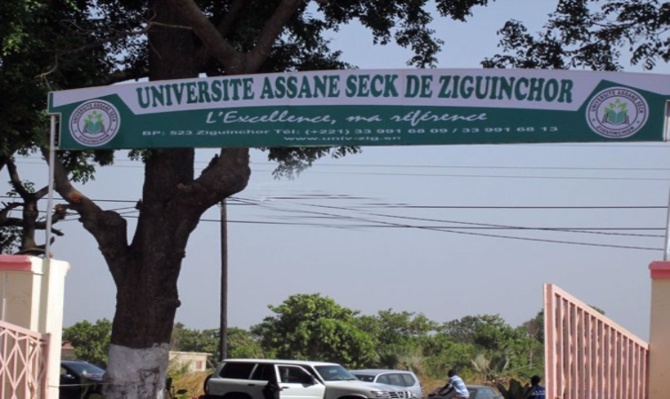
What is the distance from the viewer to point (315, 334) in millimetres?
45250

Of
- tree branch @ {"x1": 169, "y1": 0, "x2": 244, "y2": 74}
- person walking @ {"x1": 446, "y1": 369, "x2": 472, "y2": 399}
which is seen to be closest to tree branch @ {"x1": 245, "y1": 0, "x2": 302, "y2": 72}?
tree branch @ {"x1": 169, "y1": 0, "x2": 244, "y2": 74}

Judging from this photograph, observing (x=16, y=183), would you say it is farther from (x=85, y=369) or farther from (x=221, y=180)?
(x=221, y=180)

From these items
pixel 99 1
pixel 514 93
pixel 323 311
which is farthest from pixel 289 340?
pixel 514 93

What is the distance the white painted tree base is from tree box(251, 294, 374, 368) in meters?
27.9

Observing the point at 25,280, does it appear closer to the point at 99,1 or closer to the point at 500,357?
the point at 99,1

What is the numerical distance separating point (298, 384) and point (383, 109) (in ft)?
43.5

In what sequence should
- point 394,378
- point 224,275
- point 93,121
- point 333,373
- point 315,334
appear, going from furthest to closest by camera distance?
1. point 315,334
2. point 224,275
3. point 394,378
4. point 333,373
5. point 93,121

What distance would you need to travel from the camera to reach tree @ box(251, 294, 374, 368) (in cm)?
4403

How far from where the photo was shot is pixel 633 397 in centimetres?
941

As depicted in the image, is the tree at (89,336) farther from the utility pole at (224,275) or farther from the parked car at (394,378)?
the parked car at (394,378)

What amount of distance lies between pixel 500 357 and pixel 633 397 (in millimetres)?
27054

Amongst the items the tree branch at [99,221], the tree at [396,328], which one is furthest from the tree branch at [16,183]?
the tree at [396,328]

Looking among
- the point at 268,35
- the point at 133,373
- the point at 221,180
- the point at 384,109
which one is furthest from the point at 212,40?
the point at 133,373

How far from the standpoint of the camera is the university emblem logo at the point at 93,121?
12578 mm
